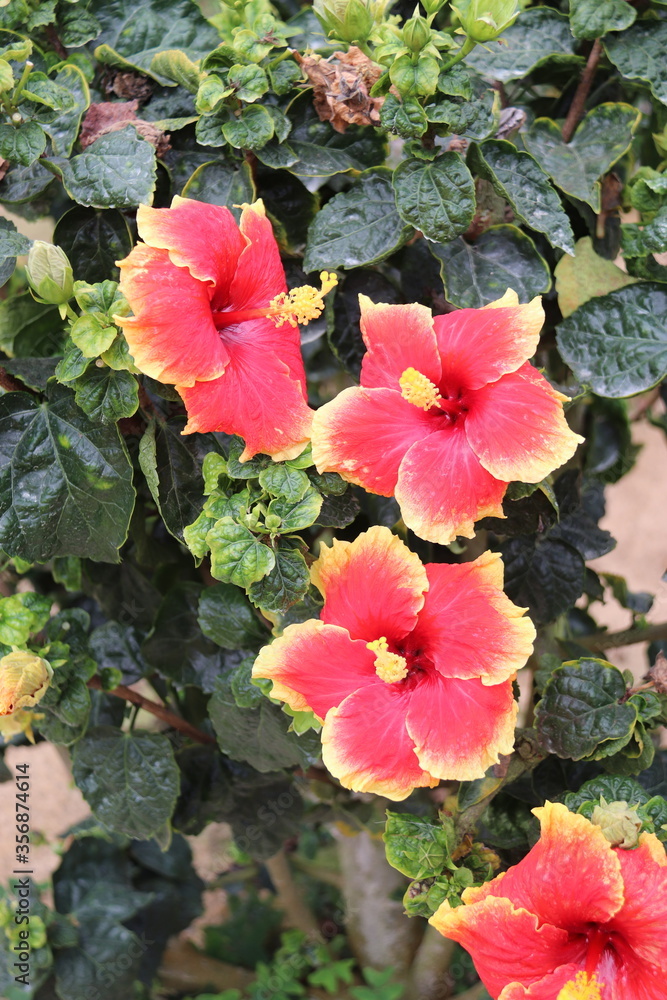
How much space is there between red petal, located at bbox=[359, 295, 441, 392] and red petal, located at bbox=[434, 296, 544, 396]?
0.05 ft

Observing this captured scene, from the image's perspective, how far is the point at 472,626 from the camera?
31.1 inches

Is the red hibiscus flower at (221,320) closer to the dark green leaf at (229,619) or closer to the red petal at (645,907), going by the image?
the dark green leaf at (229,619)

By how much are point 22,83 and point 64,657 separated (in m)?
0.59

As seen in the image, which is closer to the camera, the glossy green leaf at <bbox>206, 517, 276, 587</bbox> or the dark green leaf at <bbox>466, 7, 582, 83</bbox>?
the glossy green leaf at <bbox>206, 517, 276, 587</bbox>

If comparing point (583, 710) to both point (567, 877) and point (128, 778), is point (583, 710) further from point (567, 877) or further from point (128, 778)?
point (128, 778)

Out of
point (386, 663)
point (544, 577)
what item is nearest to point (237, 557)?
point (386, 663)

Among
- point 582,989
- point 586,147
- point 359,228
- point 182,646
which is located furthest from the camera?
point 182,646

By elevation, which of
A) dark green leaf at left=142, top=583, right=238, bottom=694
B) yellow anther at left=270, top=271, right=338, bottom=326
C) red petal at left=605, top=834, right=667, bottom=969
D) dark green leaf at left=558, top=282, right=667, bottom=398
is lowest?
dark green leaf at left=142, top=583, right=238, bottom=694

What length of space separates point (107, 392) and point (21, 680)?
298mm

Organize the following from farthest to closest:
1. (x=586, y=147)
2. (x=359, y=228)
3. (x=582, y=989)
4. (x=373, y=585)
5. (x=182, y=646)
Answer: (x=182, y=646) < (x=586, y=147) < (x=359, y=228) < (x=373, y=585) < (x=582, y=989)

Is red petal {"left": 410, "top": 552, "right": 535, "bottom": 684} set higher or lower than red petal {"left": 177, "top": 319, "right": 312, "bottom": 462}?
lower

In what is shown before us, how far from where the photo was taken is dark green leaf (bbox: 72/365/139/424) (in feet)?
2.88

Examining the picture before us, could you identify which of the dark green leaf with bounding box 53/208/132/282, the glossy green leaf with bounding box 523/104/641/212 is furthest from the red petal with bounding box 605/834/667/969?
the dark green leaf with bounding box 53/208/132/282

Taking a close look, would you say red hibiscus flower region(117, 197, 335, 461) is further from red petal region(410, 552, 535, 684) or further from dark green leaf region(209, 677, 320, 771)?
Answer: dark green leaf region(209, 677, 320, 771)
